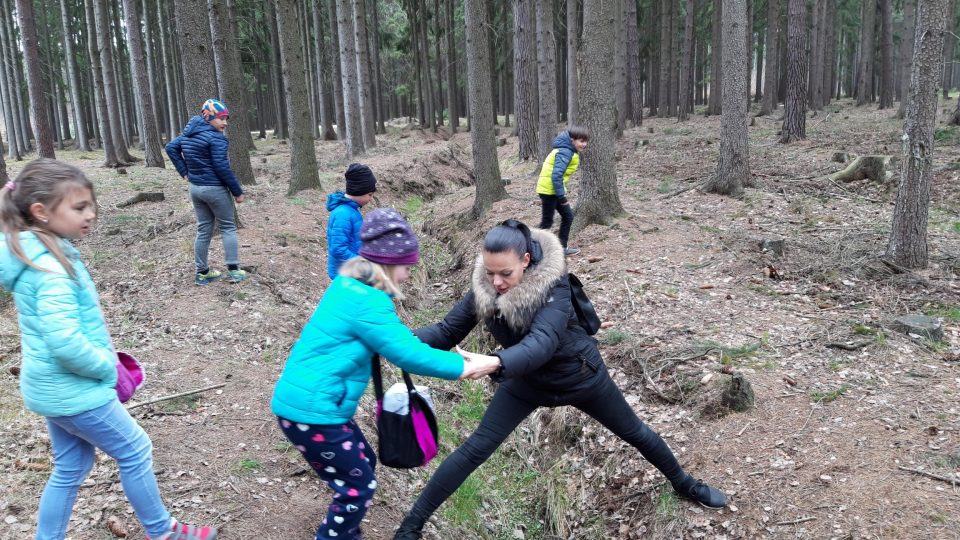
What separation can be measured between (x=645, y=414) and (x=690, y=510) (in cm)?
130

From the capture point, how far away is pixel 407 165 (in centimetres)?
1872

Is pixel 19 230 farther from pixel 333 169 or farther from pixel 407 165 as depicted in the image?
pixel 333 169

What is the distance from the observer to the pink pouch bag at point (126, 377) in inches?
120

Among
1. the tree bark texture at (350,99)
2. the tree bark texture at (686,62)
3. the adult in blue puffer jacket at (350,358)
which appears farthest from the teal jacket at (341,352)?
the tree bark texture at (686,62)

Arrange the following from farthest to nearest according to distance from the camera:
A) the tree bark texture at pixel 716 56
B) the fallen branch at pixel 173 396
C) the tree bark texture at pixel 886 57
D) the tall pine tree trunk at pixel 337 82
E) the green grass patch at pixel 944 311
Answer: the tall pine tree trunk at pixel 337 82, the tree bark texture at pixel 716 56, the tree bark texture at pixel 886 57, the green grass patch at pixel 944 311, the fallen branch at pixel 173 396

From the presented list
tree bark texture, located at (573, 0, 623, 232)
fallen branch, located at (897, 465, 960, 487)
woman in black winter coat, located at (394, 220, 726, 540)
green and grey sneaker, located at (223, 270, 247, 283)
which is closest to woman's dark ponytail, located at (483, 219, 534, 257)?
woman in black winter coat, located at (394, 220, 726, 540)

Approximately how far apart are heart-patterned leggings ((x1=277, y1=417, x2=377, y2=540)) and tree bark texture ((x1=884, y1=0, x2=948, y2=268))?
6876 mm

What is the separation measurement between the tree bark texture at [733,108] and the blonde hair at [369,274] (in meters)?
10.2

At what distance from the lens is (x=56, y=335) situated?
2.58 m

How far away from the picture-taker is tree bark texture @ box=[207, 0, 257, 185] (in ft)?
43.0

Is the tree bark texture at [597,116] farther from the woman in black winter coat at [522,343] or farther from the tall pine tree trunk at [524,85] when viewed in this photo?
the tall pine tree trunk at [524,85]

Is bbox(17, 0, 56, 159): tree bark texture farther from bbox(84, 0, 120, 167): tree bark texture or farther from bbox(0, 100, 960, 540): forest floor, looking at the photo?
bbox(84, 0, 120, 167): tree bark texture

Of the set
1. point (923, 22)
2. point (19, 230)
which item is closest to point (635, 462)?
point (19, 230)

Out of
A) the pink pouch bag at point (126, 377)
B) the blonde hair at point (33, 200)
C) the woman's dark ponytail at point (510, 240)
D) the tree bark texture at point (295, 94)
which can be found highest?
the tree bark texture at point (295, 94)
